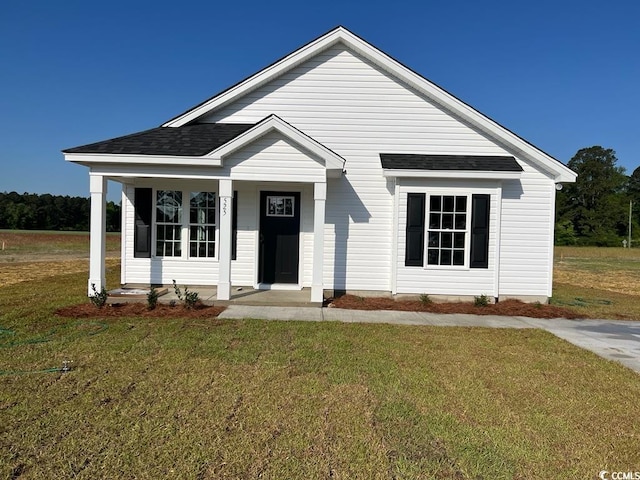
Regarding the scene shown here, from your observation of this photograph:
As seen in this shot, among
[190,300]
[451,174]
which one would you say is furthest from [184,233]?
[451,174]

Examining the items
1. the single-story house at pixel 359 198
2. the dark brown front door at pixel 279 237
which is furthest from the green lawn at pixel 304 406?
the dark brown front door at pixel 279 237

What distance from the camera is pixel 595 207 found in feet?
234

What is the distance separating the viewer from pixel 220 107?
10.1 meters

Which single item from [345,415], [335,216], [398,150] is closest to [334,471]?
[345,415]

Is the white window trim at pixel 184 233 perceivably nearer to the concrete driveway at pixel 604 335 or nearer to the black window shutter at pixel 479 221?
the black window shutter at pixel 479 221

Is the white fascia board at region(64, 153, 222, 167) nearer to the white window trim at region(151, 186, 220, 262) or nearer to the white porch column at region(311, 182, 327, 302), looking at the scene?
the white window trim at region(151, 186, 220, 262)

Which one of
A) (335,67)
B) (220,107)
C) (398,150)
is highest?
(335,67)

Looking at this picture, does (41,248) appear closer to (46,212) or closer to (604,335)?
(604,335)

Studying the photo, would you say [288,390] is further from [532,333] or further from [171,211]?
[171,211]

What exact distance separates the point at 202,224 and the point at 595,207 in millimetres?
80649

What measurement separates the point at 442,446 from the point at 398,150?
7.93 m

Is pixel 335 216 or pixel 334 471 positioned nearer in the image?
pixel 334 471

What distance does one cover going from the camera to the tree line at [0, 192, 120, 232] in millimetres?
74688

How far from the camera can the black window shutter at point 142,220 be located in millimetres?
10227
